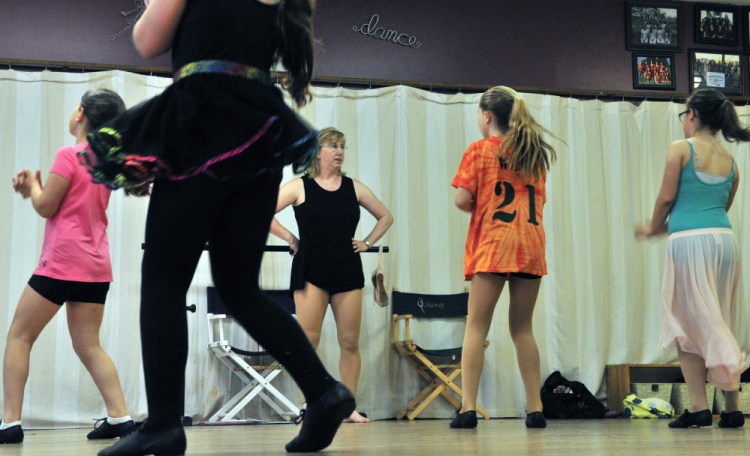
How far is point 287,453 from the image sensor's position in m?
1.84

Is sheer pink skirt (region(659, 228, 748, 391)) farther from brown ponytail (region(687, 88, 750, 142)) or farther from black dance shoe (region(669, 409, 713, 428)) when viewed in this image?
brown ponytail (region(687, 88, 750, 142))

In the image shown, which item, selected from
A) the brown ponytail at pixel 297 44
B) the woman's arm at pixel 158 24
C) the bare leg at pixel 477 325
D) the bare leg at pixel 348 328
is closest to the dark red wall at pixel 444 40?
the bare leg at pixel 348 328

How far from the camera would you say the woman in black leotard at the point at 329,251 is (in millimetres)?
4484

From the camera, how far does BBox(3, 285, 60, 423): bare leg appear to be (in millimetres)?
2969

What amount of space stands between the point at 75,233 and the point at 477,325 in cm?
152

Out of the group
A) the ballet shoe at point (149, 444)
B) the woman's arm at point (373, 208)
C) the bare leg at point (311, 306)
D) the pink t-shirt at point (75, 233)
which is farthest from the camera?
the woman's arm at point (373, 208)

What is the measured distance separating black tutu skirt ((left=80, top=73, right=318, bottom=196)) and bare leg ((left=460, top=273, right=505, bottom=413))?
1.77 m

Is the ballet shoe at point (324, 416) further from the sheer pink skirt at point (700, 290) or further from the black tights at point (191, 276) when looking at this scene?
the sheer pink skirt at point (700, 290)

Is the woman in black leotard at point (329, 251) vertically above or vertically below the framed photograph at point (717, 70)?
below

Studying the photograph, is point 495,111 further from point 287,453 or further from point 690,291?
point 287,453

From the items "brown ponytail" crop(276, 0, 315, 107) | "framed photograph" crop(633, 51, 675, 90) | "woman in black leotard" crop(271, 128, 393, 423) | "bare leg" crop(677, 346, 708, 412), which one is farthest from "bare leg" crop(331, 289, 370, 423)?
"framed photograph" crop(633, 51, 675, 90)

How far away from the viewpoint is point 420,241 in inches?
222

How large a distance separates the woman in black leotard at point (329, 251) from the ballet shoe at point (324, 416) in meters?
2.53

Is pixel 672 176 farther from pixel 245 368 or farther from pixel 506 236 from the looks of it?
pixel 245 368
